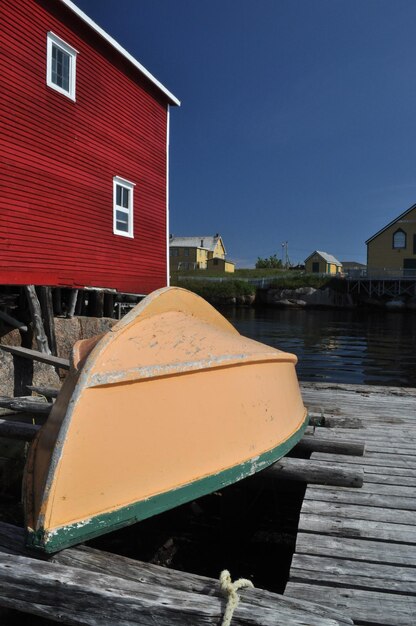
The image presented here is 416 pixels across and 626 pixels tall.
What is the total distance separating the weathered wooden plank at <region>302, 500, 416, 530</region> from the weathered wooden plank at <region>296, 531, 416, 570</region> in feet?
0.90

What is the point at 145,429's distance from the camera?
2.78m

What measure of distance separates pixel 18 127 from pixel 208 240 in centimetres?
7070

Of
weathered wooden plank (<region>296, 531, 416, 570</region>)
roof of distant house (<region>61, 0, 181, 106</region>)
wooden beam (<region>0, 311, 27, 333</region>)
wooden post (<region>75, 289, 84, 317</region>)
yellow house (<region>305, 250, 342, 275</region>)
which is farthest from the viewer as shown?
yellow house (<region>305, 250, 342, 275</region>)

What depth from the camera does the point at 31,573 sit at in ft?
7.88

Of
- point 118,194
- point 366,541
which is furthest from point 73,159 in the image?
point 366,541

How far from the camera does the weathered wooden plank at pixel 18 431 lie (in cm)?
448

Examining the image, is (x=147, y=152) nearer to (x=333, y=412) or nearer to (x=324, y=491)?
(x=333, y=412)

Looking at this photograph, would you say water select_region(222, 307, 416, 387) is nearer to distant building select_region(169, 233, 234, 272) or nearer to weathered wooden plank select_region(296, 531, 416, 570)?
weathered wooden plank select_region(296, 531, 416, 570)

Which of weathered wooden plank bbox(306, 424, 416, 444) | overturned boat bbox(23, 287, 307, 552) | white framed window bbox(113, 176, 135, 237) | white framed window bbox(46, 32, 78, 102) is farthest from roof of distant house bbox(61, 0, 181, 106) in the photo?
weathered wooden plank bbox(306, 424, 416, 444)

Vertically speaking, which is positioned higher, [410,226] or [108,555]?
[410,226]

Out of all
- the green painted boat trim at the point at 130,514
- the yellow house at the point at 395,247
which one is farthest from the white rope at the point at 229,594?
the yellow house at the point at 395,247

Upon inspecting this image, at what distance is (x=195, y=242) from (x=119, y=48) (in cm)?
6468

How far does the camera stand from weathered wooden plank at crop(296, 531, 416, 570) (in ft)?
9.12

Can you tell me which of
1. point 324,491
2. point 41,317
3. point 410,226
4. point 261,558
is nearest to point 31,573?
point 324,491
